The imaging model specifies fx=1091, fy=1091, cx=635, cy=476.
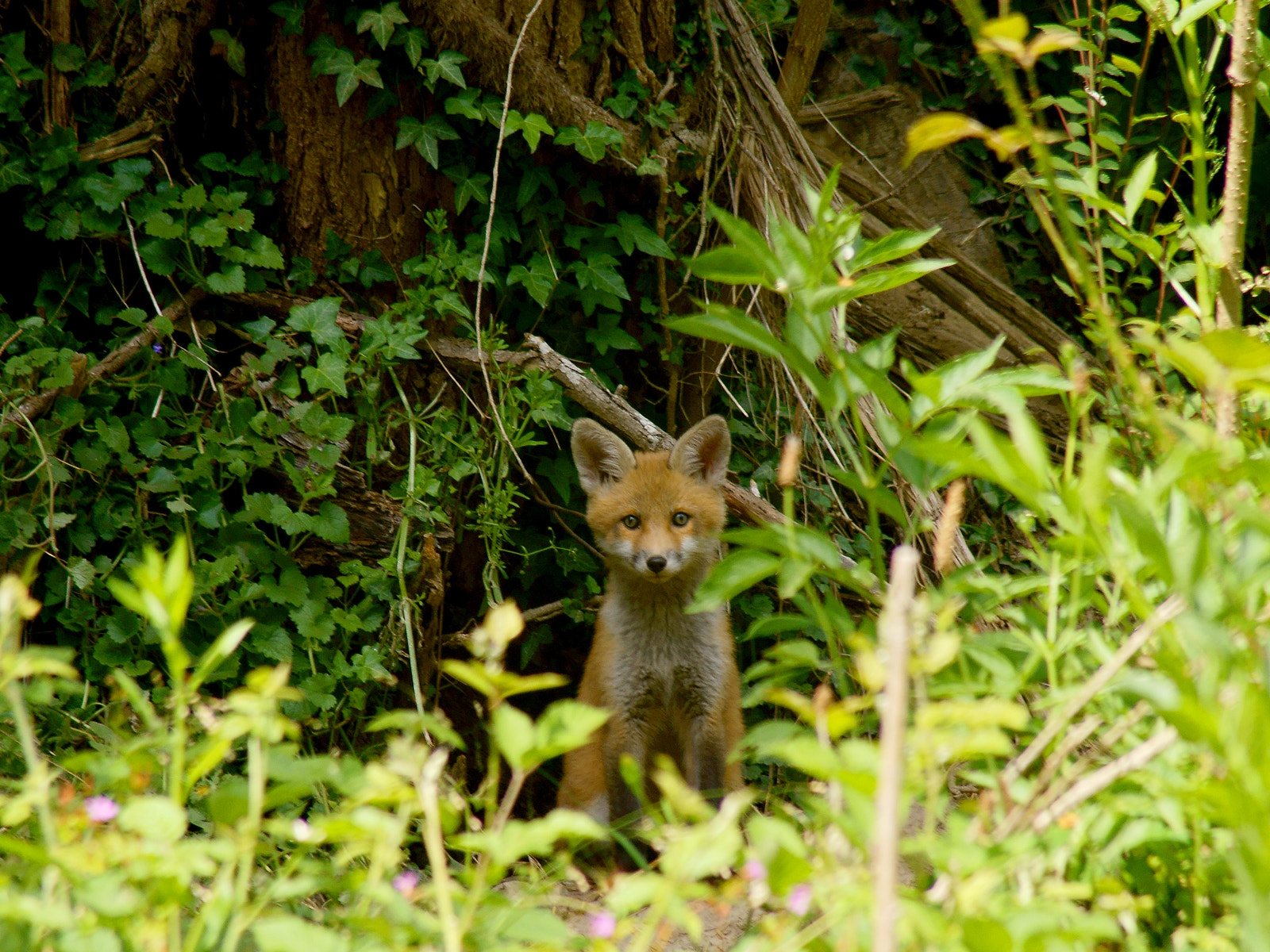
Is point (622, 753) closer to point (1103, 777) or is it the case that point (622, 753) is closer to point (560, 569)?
point (560, 569)

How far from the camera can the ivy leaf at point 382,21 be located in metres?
3.87

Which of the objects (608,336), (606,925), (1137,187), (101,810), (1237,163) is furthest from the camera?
(608,336)

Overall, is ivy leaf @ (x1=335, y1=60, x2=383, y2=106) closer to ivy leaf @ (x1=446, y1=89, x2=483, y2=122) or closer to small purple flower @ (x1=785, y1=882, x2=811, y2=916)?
ivy leaf @ (x1=446, y1=89, x2=483, y2=122)

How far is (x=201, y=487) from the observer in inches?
152

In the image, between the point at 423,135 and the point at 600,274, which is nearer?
the point at 423,135

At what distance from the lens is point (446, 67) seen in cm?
395

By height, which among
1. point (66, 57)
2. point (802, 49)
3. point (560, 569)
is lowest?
point (560, 569)

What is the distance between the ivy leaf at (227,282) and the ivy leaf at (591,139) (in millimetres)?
1258

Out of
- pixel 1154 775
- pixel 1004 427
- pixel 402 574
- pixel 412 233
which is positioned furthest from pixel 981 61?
pixel 1154 775

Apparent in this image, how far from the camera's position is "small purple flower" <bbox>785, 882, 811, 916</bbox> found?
1408 mm

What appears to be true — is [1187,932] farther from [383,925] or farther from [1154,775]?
[383,925]

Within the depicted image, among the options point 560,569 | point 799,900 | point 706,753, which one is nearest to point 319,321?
point 560,569

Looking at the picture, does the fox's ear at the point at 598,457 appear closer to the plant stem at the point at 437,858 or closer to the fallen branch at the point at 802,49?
the fallen branch at the point at 802,49

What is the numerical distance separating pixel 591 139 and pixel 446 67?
1.90 ft
